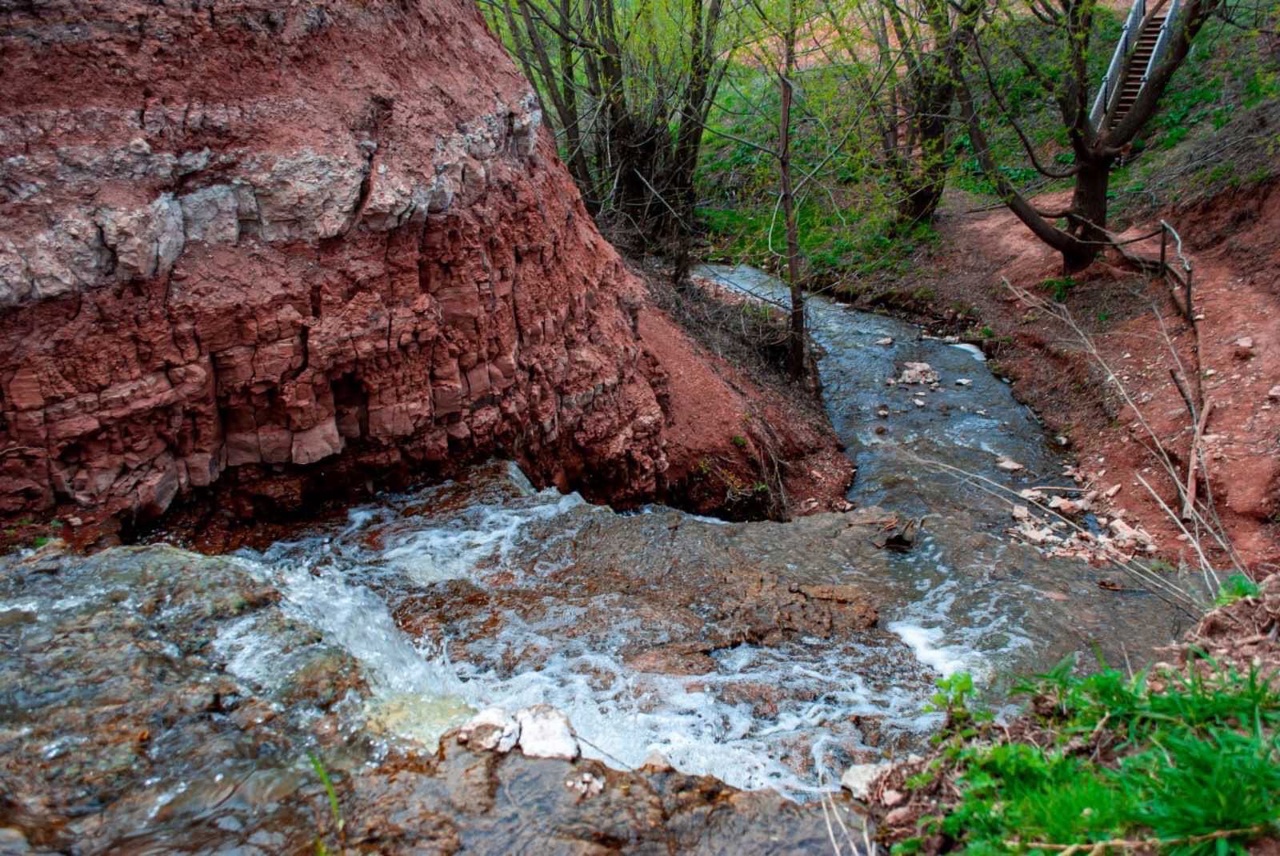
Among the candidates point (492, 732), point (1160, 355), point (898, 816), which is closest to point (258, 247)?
point (492, 732)

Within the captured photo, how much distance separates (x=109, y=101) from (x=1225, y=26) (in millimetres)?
19793

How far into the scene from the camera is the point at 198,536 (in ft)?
16.4

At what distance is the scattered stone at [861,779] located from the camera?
2971mm

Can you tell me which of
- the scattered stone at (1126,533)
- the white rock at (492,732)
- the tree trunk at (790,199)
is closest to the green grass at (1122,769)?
the white rock at (492,732)

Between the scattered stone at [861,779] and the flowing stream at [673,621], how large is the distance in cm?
26

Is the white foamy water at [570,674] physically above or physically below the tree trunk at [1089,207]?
below

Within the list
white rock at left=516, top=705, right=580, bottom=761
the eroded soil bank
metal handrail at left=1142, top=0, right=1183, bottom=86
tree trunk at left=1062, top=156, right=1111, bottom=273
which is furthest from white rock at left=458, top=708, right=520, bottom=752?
metal handrail at left=1142, top=0, right=1183, bottom=86

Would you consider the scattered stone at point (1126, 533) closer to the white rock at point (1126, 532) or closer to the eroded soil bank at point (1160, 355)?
the white rock at point (1126, 532)

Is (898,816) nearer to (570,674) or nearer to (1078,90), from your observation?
(570,674)

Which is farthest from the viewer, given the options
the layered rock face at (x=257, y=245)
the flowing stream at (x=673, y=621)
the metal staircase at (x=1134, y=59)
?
the metal staircase at (x=1134, y=59)

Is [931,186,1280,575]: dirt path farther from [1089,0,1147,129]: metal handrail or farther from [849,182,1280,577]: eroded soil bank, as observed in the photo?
[1089,0,1147,129]: metal handrail

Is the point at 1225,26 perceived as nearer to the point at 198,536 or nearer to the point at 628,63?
the point at 628,63

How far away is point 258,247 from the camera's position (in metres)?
4.80

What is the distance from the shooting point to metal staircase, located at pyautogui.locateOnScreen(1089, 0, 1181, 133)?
13.0 meters
